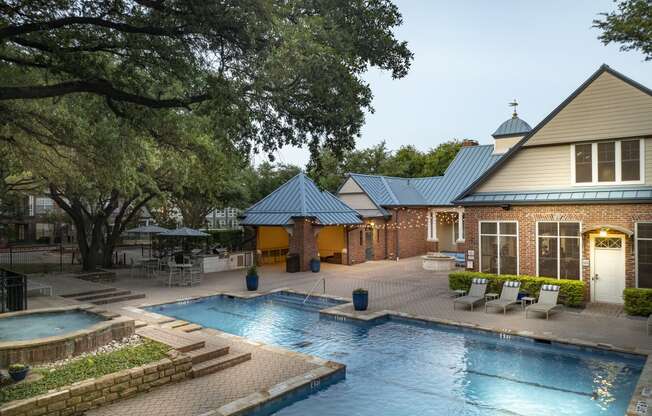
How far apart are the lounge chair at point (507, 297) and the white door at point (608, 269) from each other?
2.64m

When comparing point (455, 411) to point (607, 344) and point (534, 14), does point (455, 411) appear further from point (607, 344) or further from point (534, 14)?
point (534, 14)

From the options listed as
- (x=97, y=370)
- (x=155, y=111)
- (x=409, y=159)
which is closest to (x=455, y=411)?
(x=97, y=370)

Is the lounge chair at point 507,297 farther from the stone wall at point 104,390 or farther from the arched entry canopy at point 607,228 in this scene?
the stone wall at point 104,390

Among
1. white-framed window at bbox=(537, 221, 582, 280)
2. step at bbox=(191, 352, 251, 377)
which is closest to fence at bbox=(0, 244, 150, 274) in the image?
step at bbox=(191, 352, 251, 377)

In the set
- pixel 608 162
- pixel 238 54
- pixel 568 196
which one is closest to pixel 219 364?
pixel 238 54

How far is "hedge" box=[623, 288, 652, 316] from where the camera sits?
1351cm

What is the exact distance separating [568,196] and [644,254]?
293 cm

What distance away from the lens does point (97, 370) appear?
848 cm

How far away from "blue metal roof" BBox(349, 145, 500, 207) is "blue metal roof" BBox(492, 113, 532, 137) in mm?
1570

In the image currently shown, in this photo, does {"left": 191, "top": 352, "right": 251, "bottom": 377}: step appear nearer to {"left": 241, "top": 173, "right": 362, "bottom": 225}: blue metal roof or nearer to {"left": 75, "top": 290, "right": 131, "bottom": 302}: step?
{"left": 75, "top": 290, "right": 131, "bottom": 302}: step

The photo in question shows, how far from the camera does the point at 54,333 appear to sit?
422 inches

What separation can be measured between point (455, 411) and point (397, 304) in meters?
8.01

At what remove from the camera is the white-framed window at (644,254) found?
1423 cm

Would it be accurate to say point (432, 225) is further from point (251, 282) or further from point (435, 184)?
point (251, 282)
